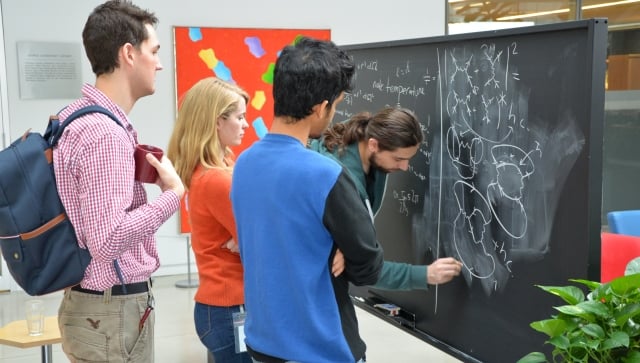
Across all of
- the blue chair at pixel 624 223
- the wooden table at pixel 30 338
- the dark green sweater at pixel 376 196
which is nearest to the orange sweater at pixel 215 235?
the dark green sweater at pixel 376 196

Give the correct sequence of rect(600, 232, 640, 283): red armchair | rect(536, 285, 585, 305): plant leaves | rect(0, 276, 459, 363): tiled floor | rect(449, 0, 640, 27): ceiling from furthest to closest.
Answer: rect(449, 0, 640, 27): ceiling, rect(0, 276, 459, 363): tiled floor, rect(600, 232, 640, 283): red armchair, rect(536, 285, 585, 305): plant leaves

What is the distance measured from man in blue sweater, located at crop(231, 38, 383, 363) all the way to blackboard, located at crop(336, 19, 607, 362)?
1.93ft

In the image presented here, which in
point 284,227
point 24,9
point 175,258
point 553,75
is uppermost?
point 24,9

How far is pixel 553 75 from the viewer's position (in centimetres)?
198

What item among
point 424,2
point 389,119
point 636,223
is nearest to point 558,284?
point 389,119

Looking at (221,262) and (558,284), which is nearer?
(558,284)

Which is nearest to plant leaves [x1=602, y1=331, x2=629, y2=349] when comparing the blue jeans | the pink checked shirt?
the pink checked shirt

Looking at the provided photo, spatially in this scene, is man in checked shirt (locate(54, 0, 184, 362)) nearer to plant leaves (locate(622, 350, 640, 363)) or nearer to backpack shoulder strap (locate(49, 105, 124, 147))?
backpack shoulder strap (locate(49, 105, 124, 147))

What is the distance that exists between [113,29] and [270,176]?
1.96 ft

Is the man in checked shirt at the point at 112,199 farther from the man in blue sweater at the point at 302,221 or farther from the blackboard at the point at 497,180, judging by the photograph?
the blackboard at the point at 497,180

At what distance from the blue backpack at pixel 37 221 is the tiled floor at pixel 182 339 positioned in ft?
8.70

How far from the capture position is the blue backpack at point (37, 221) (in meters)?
1.72

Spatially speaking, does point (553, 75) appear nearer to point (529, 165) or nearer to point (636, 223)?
point (529, 165)

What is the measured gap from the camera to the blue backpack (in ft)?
5.64
